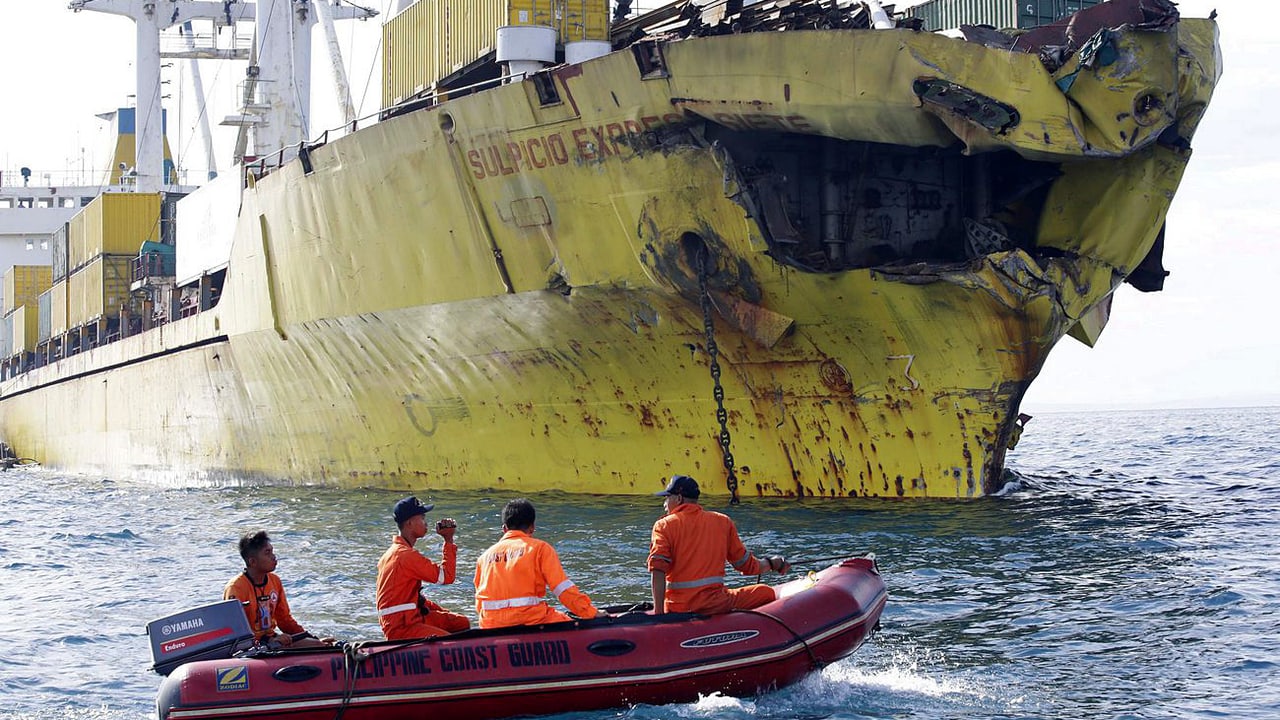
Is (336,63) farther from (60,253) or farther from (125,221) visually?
(60,253)

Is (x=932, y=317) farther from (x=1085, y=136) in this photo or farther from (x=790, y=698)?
(x=790, y=698)

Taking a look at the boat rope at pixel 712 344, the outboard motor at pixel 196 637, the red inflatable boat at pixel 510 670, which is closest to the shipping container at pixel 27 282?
the boat rope at pixel 712 344

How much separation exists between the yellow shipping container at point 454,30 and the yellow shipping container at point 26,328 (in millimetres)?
29320

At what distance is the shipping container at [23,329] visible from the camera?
4359 cm

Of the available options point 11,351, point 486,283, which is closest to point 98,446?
point 11,351

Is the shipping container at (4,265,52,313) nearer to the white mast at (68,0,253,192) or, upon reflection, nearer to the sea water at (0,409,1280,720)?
the white mast at (68,0,253,192)

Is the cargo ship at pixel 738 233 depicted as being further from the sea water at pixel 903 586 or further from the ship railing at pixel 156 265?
the ship railing at pixel 156 265

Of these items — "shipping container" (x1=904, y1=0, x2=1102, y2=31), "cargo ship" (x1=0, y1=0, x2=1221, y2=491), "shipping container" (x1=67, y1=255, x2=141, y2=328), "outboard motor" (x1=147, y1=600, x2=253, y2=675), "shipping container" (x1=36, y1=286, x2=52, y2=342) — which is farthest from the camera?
"shipping container" (x1=36, y1=286, x2=52, y2=342)

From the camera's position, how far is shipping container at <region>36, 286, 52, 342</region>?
129 feet

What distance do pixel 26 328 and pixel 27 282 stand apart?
11.7 feet

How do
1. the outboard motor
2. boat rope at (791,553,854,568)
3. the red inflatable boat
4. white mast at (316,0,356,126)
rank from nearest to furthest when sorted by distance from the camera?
the red inflatable boat < the outboard motor < boat rope at (791,553,854,568) < white mast at (316,0,356,126)

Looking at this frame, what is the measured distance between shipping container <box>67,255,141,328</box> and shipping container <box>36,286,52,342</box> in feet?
20.0

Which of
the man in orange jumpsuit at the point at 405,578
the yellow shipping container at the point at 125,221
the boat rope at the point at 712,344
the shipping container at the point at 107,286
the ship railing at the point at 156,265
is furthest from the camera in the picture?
the shipping container at the point at 107,286

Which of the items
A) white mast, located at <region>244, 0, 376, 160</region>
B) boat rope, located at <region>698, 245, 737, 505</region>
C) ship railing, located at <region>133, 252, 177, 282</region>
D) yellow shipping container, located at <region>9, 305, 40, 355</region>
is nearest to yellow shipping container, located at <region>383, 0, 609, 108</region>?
boat rope, located at <region>698, 245, 737, 505</region>
